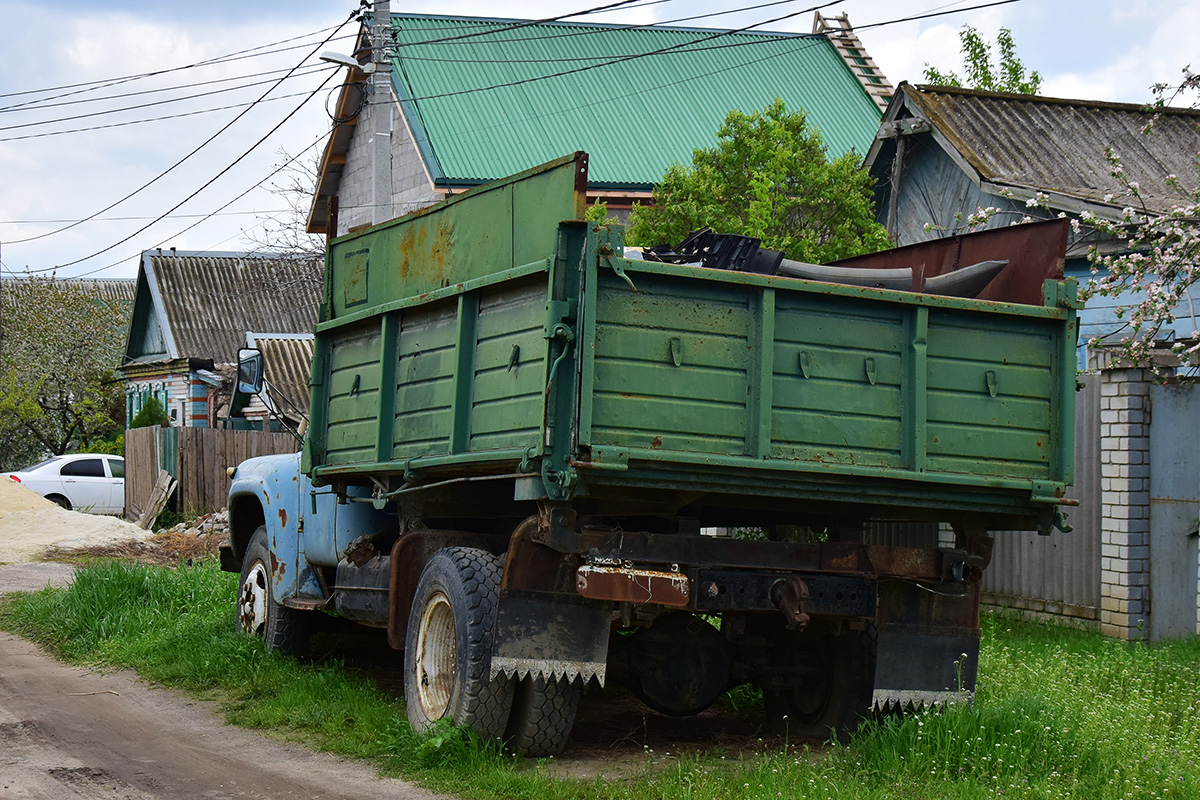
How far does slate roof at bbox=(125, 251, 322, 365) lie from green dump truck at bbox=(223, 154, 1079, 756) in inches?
1054

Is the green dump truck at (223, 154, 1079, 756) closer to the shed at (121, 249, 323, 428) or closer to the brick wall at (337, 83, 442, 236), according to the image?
the brick wall at (337, 83, 442, 236)

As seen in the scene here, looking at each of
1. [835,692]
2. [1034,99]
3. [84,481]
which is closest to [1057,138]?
[1034,99]

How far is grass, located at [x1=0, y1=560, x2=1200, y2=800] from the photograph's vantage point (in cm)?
585

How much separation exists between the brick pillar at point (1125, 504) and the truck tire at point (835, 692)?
3651mm

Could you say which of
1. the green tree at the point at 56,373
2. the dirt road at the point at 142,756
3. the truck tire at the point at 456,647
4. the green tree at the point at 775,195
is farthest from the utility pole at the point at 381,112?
the green tree at the point at 56,373

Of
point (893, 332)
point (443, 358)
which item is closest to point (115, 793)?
point (443, 358)

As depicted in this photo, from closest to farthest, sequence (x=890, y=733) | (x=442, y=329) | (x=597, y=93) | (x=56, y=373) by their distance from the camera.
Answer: (x=890, y=733)
(x=442, y=329)
(x=597, y=93)
(x=56, y=373)

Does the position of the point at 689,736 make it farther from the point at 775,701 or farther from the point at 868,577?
the point at 868,577

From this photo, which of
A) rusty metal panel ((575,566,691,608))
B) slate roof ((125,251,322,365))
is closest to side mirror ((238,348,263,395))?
rusty metal panel ((575,566,691,608))

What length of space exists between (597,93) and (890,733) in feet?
72.9

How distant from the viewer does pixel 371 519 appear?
8664 mm

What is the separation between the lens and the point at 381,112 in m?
15.5

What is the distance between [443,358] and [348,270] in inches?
70.5

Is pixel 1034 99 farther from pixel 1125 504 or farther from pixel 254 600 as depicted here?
pixel 254 600
